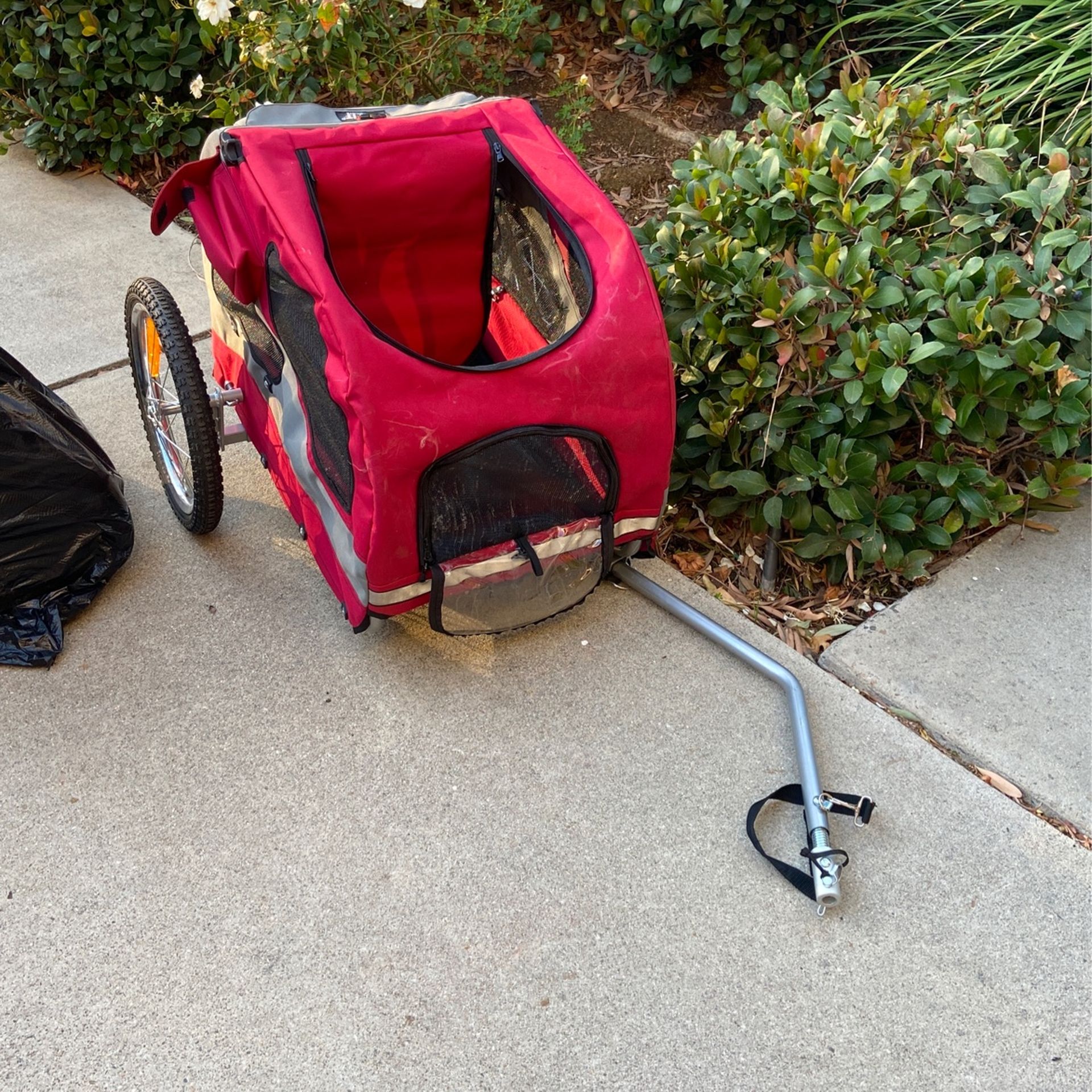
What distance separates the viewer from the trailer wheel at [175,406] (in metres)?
2.05

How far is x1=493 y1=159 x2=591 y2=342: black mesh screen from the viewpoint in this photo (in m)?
2.00

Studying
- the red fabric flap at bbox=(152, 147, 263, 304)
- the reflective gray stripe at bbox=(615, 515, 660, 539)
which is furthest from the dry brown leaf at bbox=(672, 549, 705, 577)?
the red fabric flap at bbox=(152, 147, 263, 304)

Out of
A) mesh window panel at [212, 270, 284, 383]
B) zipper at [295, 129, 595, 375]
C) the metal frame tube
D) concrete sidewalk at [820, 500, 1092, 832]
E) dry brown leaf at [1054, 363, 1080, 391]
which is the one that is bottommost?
concrete sidewalk at [820, 500, 1092, 832]

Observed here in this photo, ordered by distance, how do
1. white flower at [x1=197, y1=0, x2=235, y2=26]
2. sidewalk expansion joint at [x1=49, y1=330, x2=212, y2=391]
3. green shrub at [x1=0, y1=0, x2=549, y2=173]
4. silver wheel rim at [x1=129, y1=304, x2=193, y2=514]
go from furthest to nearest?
1. green shrub at [x1=0, y1=0, x2=549, y2=173]
2. sidewalk expansion joint at [x1=49, y1=330, x2=212, y2=391]
3. white flower at [x1=197, y1=0, x2=235, y2=26]
4. silver wheel rim at [x1=129, y1=304, x2=193, y2=514]

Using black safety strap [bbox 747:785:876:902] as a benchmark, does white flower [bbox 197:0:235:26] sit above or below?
above

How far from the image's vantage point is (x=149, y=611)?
2180mm

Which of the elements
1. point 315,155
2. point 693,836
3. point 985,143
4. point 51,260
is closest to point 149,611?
point 315,155

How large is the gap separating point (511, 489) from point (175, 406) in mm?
809

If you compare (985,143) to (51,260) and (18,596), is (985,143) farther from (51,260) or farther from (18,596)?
(51,260)

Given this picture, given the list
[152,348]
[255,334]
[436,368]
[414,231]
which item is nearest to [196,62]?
[152,348]

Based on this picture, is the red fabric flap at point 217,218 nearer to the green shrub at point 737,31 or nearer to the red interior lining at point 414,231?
the red interior lining at point 414,231

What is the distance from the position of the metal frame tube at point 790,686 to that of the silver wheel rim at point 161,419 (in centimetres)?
101

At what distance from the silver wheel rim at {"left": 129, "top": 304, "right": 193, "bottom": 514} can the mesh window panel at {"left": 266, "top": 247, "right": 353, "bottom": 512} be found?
61 cm

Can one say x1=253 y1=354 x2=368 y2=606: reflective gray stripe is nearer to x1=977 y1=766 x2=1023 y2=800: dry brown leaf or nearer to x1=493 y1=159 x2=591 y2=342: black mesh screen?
x1=493 y1=159 x2=591 y2=342: black mesh screen
